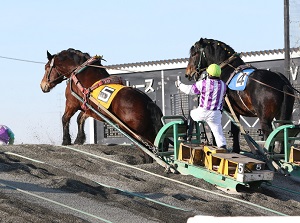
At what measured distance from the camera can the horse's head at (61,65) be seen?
45.1 ft

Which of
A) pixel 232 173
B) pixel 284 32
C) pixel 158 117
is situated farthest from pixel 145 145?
pixel 284 32

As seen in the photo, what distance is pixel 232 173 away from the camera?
1005cm

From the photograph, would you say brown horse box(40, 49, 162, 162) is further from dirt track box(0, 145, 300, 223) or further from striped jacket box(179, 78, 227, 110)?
striped jacket box(179, 78, 227, 110)

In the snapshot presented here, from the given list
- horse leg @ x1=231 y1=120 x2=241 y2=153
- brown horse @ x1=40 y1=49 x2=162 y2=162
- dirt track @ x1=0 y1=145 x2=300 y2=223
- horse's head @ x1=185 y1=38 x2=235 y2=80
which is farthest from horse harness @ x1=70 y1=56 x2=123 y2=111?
horse leg @ x1=231 y1=120 x2=241 y2=153

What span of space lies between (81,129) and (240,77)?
3315mm

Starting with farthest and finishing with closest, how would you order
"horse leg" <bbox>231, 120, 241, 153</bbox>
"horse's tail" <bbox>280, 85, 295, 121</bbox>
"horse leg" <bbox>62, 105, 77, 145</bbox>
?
1. "horse leg" <bbox>62, 105, 77, 145</bbox>
2. "horse leg" <bbox>231, 120, 241, 153</bbox>
3. "horse's tail" <bbox>280, 85, 295, 121</bbox>

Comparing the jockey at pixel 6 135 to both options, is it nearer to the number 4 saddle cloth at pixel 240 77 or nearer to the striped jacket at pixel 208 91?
the number 4 saddle cloth at pixel 240 77

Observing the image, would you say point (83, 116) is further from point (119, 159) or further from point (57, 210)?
point (57, 210)

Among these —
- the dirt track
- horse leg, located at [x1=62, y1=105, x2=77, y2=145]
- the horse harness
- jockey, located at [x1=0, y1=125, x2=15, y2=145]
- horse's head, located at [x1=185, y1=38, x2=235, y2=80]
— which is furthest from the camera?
jockey, located at [x1=0, y1=125, x2=15, y2=145]

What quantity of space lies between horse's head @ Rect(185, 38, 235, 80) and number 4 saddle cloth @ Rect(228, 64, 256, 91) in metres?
0.61

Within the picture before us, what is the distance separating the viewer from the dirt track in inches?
298

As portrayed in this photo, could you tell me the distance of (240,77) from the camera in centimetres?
1291

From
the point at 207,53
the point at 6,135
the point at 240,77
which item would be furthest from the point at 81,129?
the point at 240,77

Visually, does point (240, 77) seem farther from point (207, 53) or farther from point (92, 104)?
point (92, 104)
